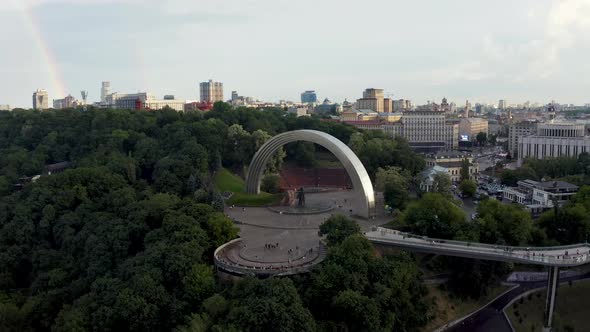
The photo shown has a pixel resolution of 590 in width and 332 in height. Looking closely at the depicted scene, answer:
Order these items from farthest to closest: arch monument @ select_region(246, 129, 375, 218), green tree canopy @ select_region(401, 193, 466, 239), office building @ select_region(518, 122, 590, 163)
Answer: office building @ select_region(518, 122, 590, 163), arch monument @ select_region(246, 129, 375, 218), green tree canopy @ select_region(401, 193, 466, 239)

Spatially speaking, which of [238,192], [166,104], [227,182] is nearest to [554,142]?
[227,182]

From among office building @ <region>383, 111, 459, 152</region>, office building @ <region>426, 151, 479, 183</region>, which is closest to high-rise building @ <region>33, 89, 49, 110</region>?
office building @ <region>383, 111, 459, 152</region>

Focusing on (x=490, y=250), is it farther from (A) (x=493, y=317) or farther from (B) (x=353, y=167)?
(B) (x=353, y=167)

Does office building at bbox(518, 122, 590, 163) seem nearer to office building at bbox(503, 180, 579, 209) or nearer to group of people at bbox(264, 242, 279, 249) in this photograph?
office building at bbox(503, 180, 579, 209)

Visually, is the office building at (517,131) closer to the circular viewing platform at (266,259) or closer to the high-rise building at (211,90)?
the circular viewing platform at (266,259)

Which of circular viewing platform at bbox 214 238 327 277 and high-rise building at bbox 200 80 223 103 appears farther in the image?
high-rise building at bbox 200 80 223 103

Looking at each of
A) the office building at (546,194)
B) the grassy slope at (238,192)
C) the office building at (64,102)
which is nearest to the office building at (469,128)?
the office building at (546,194)
